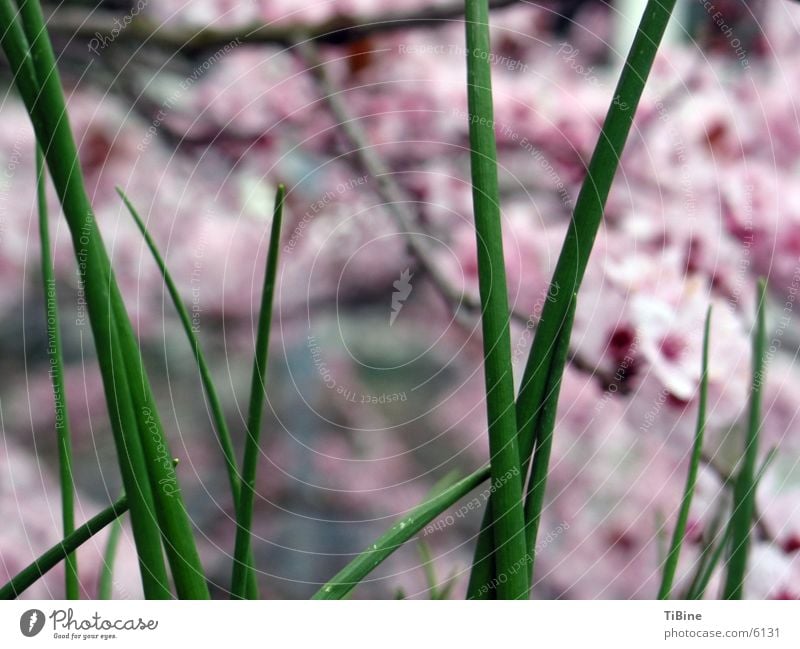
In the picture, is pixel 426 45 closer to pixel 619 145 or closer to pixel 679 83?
pixel 679 83

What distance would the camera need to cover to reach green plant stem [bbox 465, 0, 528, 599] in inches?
5.1

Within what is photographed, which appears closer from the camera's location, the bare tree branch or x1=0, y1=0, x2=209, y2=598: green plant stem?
x1=0, y1=0, x2=209, y2=598: green plant stem

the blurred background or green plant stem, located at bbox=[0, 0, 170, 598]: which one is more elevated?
the blurred background

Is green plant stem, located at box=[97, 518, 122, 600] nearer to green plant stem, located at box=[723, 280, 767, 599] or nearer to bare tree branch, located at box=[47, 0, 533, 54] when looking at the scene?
green plant stem, located at box=[723, 280, 767, 599]

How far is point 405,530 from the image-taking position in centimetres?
14

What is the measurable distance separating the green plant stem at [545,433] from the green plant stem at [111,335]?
6 cm

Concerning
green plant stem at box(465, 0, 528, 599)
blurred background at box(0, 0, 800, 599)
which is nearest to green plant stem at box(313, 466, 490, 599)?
green plant stem at box(465, 0, 528, 599)

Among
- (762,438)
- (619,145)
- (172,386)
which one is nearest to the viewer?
(619,145)

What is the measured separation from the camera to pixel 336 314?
533 millimetres

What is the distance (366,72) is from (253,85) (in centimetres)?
8

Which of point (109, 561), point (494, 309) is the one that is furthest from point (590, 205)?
point (109, 561)

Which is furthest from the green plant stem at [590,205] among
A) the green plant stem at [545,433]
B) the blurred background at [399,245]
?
the blurred background at [399,245]

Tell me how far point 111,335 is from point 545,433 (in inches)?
3.1
